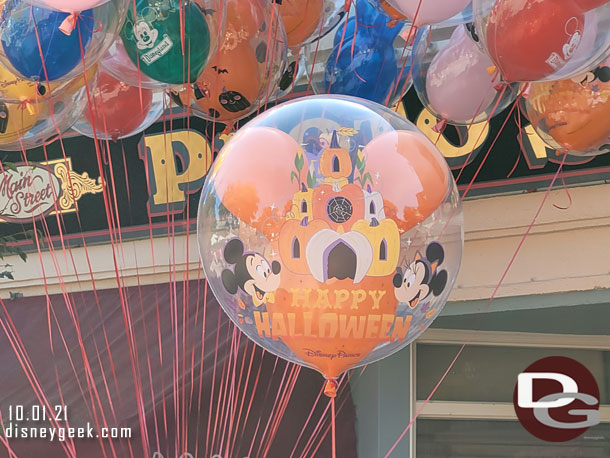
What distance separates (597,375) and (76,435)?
2.92 metres

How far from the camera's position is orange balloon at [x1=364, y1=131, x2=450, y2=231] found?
2100mm

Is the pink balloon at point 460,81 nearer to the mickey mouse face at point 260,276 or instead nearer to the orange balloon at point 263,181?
the orange balloon at point 263,181

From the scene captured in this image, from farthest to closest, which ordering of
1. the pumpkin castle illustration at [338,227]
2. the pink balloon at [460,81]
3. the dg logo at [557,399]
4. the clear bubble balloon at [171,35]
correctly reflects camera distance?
1. the dg logo at [557,399]
2. the pink balloon at [460,81]
3. the clear bubble balloon at [171,35]
4. the pumpkin castle illustration at [338,227]

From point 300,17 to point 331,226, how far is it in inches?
52.6

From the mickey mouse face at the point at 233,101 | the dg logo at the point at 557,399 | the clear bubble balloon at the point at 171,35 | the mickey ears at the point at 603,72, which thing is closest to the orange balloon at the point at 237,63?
the mickey mouse face at the point at 233,101

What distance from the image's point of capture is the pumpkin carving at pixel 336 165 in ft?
6.86

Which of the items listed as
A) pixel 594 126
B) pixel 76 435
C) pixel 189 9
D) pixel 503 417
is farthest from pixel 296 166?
pixel 76 435

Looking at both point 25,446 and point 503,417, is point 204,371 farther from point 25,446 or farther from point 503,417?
point 503,417

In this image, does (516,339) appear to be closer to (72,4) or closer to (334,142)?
(334,142)

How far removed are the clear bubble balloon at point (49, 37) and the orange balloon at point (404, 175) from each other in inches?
34.5

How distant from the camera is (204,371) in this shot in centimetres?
455

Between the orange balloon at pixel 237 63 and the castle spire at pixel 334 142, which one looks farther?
the orange balloon at pixel 237 63

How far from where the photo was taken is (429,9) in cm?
265

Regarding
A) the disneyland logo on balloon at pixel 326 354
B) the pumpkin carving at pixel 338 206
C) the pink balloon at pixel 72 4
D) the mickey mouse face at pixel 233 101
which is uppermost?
the mickey mouse face at pixel 233 101
